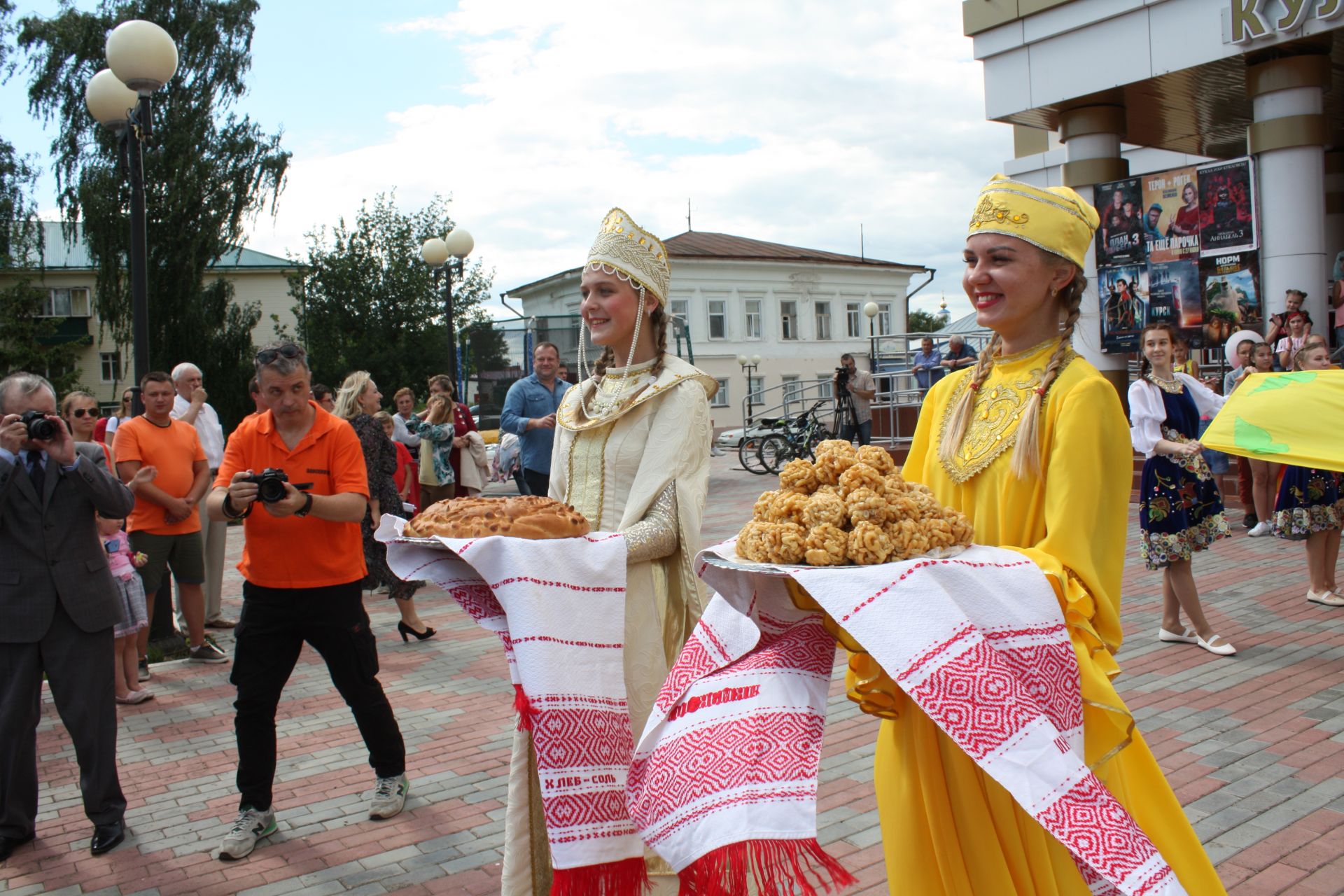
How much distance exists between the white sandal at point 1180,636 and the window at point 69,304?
57.2m

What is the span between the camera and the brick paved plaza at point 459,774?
3971 millimetres

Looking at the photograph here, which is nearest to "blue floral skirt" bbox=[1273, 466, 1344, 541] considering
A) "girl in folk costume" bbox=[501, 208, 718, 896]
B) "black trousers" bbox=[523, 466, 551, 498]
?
"black trousers" bbox=[523, 466, 551, 498]

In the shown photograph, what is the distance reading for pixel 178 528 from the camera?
24.4ft

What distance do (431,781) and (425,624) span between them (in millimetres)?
3698

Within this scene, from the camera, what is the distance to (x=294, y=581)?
14.3 feet

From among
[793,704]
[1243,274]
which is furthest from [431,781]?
[1243,274]

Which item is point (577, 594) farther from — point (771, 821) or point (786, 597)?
point (771, 821)

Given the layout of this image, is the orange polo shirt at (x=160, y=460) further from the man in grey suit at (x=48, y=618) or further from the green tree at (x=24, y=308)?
the green tree at (x=24, y=308)

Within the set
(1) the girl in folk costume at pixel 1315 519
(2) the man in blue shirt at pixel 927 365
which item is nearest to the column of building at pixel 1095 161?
(2) the man in blue shirt at pixel 927 365

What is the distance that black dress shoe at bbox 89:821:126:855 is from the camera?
4320mm

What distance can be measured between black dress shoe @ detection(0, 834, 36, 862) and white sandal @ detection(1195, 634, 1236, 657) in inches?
255

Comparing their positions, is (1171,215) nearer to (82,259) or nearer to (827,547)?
(827,547)

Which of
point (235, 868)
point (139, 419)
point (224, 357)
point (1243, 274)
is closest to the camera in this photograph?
point (235, 868)

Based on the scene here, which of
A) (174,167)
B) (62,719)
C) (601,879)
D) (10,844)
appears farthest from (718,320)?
(601,879)
